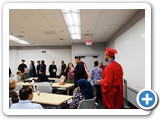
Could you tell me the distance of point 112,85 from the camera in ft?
6.73

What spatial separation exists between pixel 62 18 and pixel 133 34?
1777 mm

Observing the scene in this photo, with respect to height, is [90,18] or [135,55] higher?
[90,18]

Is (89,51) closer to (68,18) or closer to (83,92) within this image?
(68,18)

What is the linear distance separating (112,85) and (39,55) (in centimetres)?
881

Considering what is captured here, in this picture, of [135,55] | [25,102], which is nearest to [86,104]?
[25,102]

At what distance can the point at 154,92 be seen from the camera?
1654 mm

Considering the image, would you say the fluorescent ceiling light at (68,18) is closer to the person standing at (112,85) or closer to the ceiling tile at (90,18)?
the ceiling tile at (90,18)

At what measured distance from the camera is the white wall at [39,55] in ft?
33.3

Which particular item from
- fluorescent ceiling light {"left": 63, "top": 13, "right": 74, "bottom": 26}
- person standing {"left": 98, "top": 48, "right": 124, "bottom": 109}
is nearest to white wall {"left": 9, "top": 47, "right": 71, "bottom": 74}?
fluorescent ceiling light {"left": 63, "top": 13, "right": 74, "bottom": 26}

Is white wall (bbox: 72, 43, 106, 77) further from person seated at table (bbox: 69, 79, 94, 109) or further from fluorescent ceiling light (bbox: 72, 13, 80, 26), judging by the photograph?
person seated at table (bbox: 69, 79, 94, 109)

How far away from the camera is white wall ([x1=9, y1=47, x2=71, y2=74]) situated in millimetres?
10148

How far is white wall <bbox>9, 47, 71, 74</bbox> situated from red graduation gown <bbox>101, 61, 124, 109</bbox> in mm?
8053
